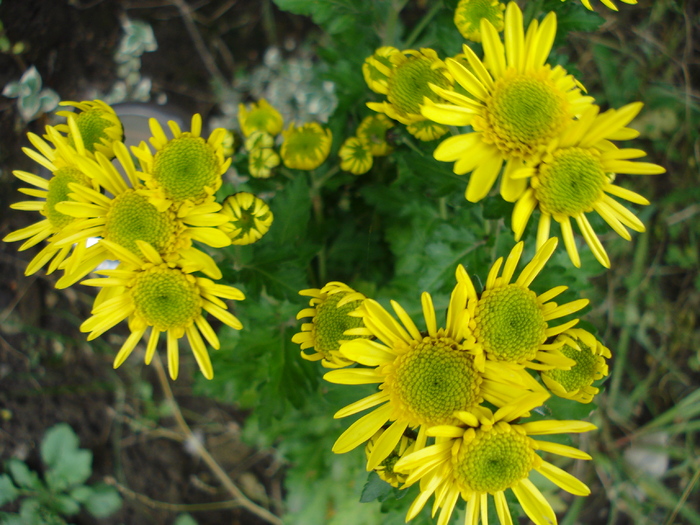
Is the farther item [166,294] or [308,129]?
[308,129]

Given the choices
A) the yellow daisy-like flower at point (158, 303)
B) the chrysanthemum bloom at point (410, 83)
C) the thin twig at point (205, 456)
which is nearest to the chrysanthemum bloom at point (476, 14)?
the chrysanthemum bloom at point (410, 83)

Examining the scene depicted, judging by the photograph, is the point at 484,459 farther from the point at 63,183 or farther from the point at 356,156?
the point at 63,183

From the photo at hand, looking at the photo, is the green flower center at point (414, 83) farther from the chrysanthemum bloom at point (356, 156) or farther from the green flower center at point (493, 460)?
the green flower center at point (493, 460)

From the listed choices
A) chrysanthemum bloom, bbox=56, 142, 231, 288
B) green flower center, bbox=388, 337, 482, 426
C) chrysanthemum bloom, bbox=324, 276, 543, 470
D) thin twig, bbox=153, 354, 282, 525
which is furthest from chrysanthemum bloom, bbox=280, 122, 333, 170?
thin twig, bbox=153, 354, 282, 525

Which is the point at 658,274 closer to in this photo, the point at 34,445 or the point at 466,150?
the point at 466,150

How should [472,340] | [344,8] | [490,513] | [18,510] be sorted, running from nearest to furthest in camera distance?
[472,340] < [490,513] < [344,8] < [18,510]

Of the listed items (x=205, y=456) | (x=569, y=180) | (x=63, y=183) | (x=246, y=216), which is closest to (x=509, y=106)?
(x=569, y=180)

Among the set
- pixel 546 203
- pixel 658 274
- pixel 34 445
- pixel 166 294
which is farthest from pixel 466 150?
pixel 34 445
